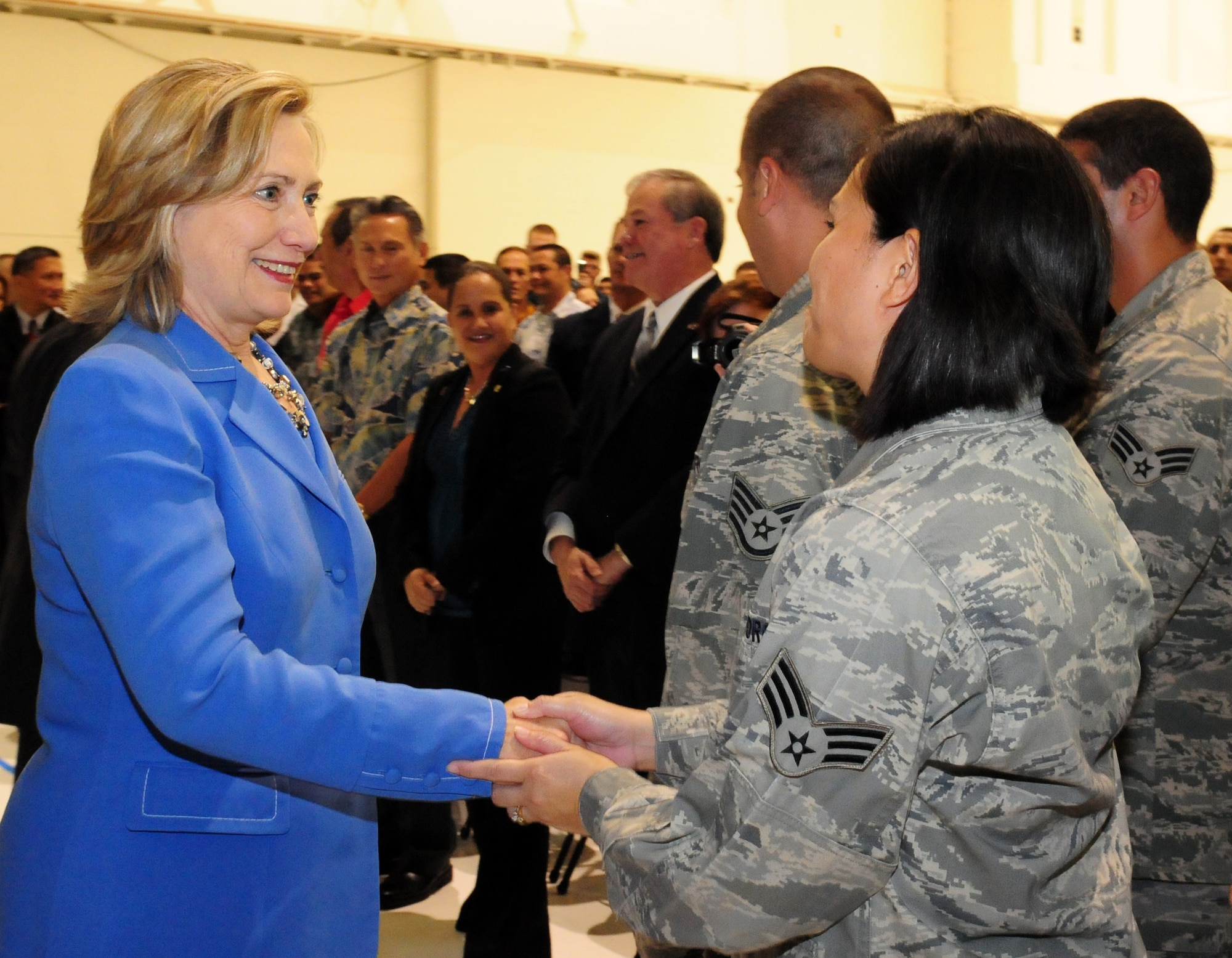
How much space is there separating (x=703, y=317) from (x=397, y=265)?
158cm

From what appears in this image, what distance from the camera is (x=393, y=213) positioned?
436cm

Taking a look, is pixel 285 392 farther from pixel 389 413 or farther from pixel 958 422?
pixel 389 413

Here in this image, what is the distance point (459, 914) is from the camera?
3.56 meters

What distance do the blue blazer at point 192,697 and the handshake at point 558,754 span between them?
3cm

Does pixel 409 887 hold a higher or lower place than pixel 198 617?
lower

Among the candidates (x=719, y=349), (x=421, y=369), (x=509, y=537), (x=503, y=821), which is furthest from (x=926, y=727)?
(x=421, y=369)

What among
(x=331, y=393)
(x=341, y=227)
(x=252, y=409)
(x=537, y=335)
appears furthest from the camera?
(x=537, y=335)

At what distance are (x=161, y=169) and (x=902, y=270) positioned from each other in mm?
890

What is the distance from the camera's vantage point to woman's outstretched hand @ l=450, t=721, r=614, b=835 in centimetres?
146

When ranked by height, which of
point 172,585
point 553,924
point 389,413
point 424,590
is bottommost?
point 553,924

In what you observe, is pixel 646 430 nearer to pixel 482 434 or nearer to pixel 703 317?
pixel 703 317

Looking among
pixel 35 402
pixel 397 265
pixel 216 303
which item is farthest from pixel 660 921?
pixel 397 265

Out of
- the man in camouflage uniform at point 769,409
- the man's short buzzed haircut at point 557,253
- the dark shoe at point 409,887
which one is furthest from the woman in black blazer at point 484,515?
the man's short buzzed haircut at point 557,253

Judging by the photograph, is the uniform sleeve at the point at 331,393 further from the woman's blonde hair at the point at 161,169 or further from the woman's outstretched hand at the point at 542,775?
the woman's outstretched hand at the point at 542,775
